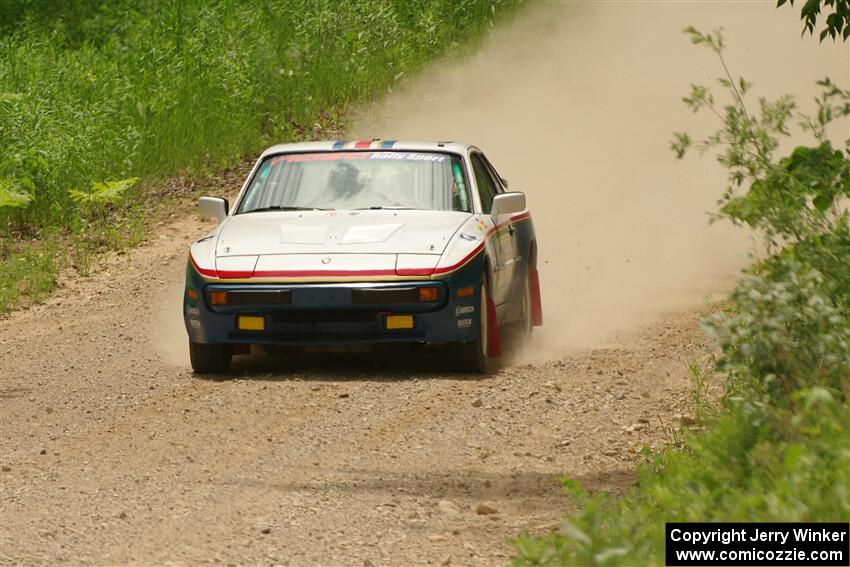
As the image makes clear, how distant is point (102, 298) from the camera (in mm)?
15547

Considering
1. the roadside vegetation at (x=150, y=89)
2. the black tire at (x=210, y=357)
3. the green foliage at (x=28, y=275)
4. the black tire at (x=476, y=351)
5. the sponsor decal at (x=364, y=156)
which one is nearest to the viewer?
the black tire at (x=476, y=351)

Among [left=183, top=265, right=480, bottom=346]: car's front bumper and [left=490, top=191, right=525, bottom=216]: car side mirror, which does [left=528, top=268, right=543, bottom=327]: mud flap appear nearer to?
[left=490, top=191, right=525, bottom=216]: car side mirror

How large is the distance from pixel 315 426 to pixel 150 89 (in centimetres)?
1282

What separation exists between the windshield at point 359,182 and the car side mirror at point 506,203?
202 millimetres

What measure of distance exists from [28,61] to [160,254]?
494cm

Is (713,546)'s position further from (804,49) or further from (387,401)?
(804,49)

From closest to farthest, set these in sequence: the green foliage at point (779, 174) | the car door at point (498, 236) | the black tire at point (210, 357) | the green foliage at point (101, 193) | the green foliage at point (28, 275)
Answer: the green foliage at point (779, 174) → the black tire at point (210, 357) → the car door at point (498, 236) → the green foliage at point (28, 275) → the green foliage at point (101, 193)

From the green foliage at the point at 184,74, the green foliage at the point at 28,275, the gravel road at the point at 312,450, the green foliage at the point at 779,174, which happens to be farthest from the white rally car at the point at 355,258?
the green foliage at the point at 184,74

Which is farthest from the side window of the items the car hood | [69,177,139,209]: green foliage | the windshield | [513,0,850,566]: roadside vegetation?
[69,177,139,209]: green foliage

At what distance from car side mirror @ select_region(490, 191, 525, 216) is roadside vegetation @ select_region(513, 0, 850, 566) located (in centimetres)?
273

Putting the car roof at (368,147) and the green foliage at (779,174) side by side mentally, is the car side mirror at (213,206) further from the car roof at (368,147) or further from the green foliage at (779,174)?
the green foliage at (779,174)

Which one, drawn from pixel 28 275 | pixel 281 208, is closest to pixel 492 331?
pixel 281 208

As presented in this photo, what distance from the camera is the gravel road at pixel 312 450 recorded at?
246 inches

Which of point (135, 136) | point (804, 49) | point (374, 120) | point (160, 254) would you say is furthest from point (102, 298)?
point (804, 49)
